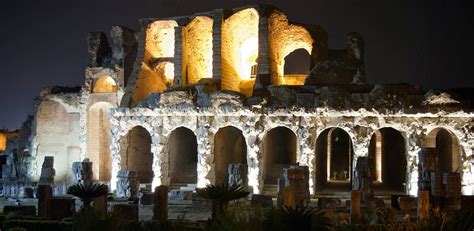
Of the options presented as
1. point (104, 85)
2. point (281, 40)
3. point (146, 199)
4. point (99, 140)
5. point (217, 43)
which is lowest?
point (146, 199)

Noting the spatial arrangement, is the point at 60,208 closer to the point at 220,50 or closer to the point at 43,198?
the point at 43,198

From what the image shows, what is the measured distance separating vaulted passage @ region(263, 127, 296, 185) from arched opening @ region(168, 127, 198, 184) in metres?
4.47

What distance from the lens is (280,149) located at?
3431 centimetres

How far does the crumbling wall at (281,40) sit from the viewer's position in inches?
1216

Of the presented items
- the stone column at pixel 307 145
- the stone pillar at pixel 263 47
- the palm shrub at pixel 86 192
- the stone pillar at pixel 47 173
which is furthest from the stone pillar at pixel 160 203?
the stone pillar at pixel 263 47

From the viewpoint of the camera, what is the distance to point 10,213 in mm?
17891

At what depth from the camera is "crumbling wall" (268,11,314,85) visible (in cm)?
3088

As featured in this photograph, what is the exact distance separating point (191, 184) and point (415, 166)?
38.6 ft

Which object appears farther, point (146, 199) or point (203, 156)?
point (203, 156)

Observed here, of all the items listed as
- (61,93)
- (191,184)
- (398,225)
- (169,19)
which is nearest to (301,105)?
(191,184)

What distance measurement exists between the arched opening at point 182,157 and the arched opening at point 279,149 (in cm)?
446

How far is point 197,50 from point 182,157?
251 inches

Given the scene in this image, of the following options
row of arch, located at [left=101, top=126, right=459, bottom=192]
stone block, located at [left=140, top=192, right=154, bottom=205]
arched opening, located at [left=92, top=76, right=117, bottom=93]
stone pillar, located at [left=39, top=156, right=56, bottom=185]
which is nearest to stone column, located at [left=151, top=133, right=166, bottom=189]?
row of arch, located at [left=101, top=126, right=459, bottom=192]

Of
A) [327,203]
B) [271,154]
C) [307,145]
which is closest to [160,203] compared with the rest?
[327,203]
